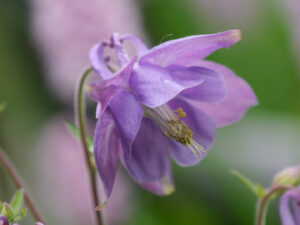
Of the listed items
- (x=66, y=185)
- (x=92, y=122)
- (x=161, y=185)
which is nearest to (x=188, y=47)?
(x=161, y=185)

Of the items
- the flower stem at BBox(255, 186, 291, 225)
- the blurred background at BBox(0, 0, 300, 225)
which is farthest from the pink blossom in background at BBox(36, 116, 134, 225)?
the flower stem at BBox(255, 186, 291, 225)

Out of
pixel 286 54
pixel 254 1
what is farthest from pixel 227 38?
pixel 254 1

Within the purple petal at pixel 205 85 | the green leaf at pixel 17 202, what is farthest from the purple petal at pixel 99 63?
the green leaf at pixel 17 202

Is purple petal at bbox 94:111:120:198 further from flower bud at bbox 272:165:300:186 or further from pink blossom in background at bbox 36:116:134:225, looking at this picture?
pink blossom in background at bbox 36:116:134:225

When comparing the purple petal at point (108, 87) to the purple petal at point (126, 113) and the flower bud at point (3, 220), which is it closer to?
the purple petal at point (126, 113)

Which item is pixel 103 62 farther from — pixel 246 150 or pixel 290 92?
pixel 290 92
